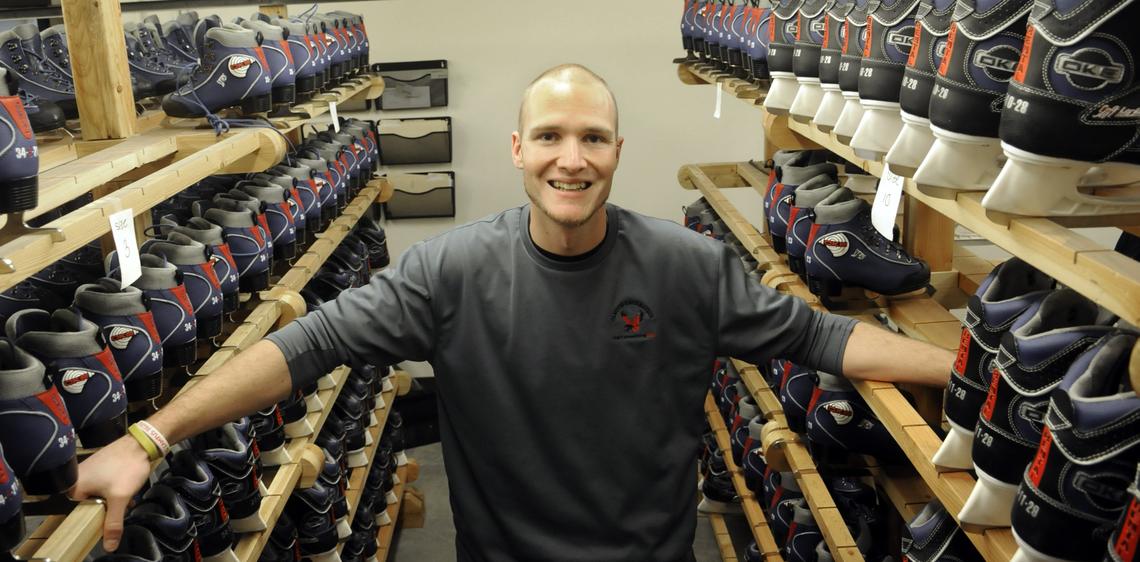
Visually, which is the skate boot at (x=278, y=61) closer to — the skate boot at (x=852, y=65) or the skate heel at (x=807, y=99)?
the skate heel at (x=807, y=99)

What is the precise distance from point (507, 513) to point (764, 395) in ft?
4.25

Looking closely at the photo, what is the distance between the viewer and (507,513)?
2061 mm

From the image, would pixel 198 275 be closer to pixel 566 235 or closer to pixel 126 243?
pixel 126 243

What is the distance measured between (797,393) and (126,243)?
1599 millimetres

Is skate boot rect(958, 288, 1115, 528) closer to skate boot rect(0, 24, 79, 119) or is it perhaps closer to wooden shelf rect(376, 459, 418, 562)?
skate boot rect(0, 24, 79, 119)

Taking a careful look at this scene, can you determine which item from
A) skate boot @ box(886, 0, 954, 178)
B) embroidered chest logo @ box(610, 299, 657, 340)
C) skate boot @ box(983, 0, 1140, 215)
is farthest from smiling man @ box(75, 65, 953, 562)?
skate boot @ box(983, 0, 1140, 215)

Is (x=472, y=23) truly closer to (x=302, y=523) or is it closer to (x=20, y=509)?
(x=302, y=523)

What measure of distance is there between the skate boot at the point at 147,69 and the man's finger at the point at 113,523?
5.64 ft

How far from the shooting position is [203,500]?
2285 millimetres

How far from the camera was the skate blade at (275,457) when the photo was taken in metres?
2.92

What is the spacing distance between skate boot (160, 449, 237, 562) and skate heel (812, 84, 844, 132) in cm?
154

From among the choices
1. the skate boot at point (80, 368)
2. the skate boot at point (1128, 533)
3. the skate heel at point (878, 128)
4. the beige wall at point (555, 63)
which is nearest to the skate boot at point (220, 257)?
the skate boot at point (80, 368)

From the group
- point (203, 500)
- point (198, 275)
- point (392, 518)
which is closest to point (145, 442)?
point (203, 500)

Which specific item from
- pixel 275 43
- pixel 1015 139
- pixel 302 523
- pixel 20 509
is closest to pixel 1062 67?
pixel 1015 139
